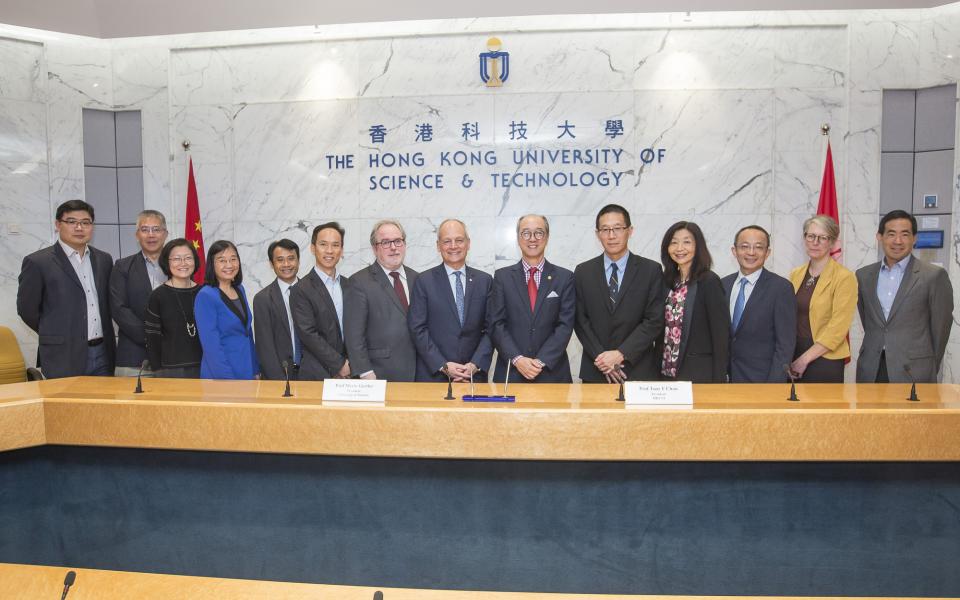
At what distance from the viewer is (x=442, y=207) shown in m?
5.55

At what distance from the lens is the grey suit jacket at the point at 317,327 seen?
128 inches

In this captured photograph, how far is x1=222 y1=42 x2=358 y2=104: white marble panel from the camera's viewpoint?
556 centimetres

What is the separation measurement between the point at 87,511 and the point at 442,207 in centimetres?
386

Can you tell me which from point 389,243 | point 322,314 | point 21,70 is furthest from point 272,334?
point 21,70

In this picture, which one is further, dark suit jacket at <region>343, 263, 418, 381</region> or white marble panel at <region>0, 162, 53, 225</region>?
white marble panel at <region>0, 162, 53, 225</region>

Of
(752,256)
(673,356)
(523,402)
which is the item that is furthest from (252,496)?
(752,256)

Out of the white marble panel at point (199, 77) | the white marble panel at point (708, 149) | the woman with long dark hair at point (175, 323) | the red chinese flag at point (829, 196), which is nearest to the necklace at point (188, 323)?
the woman with long dark hair at point (175, 323)

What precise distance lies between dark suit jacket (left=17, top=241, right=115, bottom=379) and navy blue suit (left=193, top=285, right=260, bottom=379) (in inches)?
31.0

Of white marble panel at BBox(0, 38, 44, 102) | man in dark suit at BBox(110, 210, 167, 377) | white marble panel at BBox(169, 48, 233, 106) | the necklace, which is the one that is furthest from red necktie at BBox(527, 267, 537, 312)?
white marble panel at BBox(0, 38, 44, 102)

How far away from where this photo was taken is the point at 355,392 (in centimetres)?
200

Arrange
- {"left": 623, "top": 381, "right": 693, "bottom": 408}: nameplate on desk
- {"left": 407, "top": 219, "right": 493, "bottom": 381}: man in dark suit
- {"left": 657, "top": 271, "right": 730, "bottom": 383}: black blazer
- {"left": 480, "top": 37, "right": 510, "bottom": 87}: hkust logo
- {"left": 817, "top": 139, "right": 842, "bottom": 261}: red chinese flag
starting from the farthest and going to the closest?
{"left": 480, "top": 37, "right": 510, "bottom": 87}: hkust logo → {"left": 817, "top": 139, "right": 842, "bottom": 261}: red chinese flag → {"left": 407, "top": 219, "right": 493, "bottom": 381}: man in dark suit → {"left": 657, "top": 271, "right": 730, "bottom": 383}: black blazer → {"left": 623, "top": 381, "right": 693, "bottom": 408}: nameplate on desk

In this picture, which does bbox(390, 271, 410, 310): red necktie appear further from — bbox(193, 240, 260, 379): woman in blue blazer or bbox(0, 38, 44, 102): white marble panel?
bbox(0, 38, 44, 102): white marble panel

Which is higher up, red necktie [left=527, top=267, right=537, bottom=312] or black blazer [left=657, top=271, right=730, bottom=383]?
red necktie [left=527, top=267, right=537, bottom=312]

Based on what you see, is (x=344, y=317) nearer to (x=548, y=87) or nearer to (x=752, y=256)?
(x=752, y=256)
